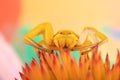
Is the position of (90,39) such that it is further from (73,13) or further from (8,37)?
(8,37)

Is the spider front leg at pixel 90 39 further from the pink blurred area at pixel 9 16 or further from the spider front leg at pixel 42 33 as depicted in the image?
the pink blurred area at pixel 9 16

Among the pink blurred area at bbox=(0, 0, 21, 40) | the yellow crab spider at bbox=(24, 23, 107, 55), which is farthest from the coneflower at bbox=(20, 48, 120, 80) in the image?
the pink blurred area at bbox=(0, 0, 21, 40)

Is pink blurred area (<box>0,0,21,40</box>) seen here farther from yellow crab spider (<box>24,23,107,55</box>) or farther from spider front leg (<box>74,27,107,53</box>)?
spider front leg (<box>74,27,107,53</box>)

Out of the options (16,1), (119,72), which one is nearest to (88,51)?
(119,72)

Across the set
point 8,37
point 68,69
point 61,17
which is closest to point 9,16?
point 8,37

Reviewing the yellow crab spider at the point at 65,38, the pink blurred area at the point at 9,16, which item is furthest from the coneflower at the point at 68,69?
the pink blurred area at the point at 9,16

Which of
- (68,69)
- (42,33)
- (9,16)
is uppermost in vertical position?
(9,16)
